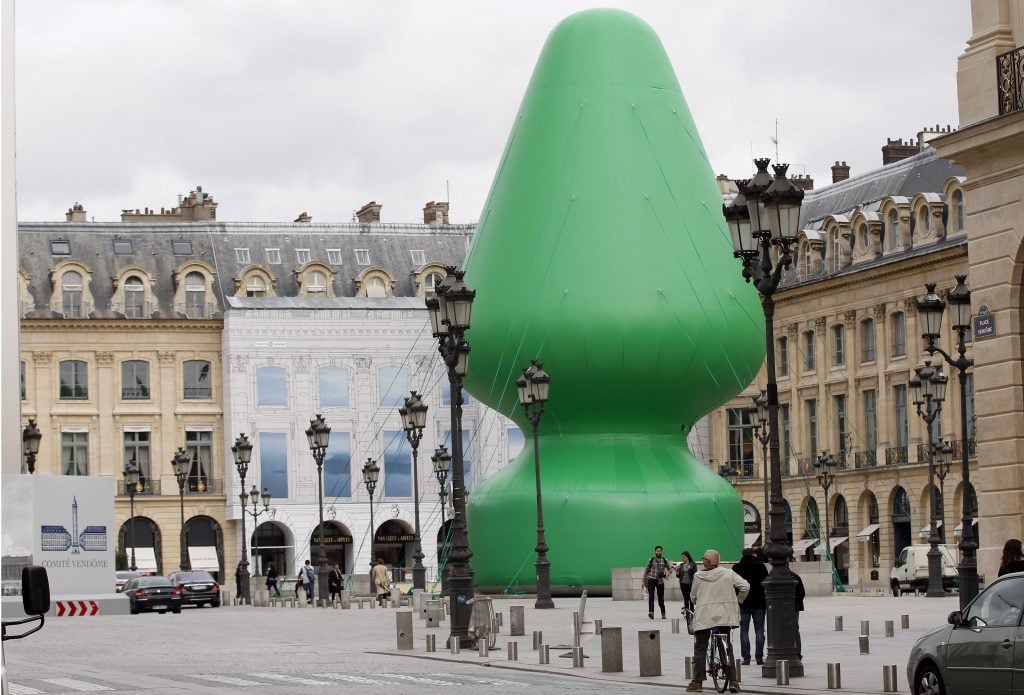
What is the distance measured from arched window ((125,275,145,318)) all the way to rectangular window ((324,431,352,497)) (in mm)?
8973

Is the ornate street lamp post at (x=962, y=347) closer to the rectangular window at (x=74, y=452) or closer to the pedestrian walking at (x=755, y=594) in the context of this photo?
the pedestrian walking at (x=755, y=594)

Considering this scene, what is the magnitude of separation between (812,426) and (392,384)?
16.3 m

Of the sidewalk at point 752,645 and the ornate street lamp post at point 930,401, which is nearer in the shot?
the sidewalk at point 752,645

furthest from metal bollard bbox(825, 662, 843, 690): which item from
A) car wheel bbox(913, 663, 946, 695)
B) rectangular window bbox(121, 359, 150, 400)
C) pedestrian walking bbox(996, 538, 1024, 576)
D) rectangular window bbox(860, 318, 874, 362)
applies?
rectangular window bbox(121, 359, 150, 400)

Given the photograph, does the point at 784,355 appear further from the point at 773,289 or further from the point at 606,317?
the point at 773,289

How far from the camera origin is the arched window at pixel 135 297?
7881 centimetres

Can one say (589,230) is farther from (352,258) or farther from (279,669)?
A: (352,258)

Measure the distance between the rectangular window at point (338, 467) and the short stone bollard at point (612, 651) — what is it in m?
57.4

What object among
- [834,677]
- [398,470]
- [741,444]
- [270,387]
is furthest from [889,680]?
[741,444]

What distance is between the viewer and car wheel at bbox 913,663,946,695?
1429 centimetres

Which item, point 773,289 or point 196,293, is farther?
point 196,293

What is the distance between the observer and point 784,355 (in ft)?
259

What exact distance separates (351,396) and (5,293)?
72.6m

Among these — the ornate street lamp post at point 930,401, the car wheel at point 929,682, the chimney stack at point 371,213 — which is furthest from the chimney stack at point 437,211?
the car wheel at point 929,682
